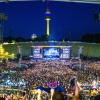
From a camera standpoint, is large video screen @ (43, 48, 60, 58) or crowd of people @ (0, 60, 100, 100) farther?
large video screen @ (43, 48, 60, 58)

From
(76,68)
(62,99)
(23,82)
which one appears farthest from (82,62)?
(62,99)

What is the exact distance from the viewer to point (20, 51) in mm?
23719

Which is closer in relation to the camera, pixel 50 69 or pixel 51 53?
pixel 50 69

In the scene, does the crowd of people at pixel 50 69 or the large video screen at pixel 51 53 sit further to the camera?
the large video screen at pixel 51 53

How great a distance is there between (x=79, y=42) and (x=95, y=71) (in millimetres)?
5460

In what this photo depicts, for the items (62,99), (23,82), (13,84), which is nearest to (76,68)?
(23,82)

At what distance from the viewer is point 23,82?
14.9 meters

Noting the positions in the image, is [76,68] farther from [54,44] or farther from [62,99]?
[62,99]

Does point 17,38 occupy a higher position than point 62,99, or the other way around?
point 62,99

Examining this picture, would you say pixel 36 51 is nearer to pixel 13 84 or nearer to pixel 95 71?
pixel 95 71

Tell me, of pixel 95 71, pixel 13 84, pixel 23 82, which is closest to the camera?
pixel 13 84

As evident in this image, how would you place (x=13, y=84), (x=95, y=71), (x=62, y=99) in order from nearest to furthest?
(x=62, y=99)
(x=13, y=84)
(x=95, y=71)

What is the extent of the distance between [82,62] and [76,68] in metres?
1.74

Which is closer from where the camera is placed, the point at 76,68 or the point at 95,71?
the point at 95,71
